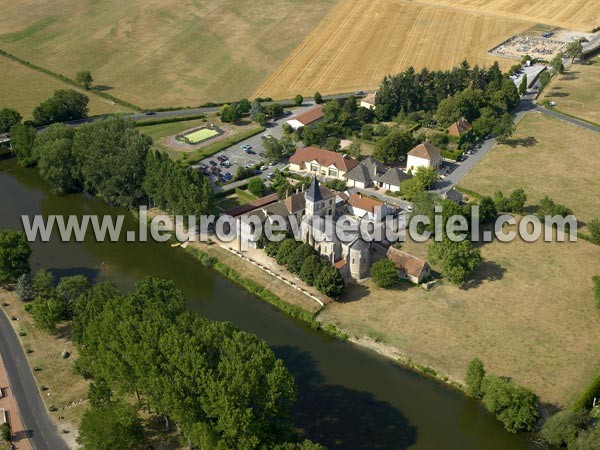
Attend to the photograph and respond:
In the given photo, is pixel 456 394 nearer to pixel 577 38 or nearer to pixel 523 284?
pixel 523 284

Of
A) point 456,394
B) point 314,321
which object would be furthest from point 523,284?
point 314,321

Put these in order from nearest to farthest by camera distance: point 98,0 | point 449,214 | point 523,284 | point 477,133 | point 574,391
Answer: point 574,391 → point 523,284 → point 449,214 → point 477,133 → point 98,0

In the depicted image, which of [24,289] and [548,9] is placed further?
[548,9]

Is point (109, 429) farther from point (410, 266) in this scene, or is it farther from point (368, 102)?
point (368, 102)

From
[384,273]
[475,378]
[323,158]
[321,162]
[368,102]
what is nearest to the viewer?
[475,378]

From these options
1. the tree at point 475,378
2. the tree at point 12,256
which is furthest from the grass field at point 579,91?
the tree at point 12,256

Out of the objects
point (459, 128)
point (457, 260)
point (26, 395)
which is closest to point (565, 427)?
point (457, 260)
